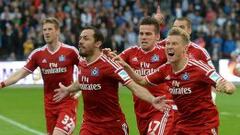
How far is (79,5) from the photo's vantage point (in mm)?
33312

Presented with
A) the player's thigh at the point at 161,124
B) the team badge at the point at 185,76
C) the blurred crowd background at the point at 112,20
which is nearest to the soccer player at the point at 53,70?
the player's thigh at the point at 161,124

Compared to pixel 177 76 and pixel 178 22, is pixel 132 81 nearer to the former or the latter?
pixel 177 76

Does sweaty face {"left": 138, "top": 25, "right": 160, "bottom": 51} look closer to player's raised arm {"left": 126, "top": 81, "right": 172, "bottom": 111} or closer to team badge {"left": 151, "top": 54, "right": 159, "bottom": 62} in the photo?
team badge {"left": 151, "top": 54, "right": 159, "bottom": 62}

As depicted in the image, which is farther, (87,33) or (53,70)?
(53,70)

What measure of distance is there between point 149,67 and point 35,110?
421 inches

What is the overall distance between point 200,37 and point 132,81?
2253cm

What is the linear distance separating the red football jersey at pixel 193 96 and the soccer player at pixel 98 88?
0.74 metres

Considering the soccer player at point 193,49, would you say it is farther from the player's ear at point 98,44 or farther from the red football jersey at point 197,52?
the player's ear at point 98,44

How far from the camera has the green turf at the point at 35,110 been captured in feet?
59.0

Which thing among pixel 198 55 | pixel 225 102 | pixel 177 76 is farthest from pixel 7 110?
pixel 177 76

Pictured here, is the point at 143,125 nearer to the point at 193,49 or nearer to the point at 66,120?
the point at 66,120

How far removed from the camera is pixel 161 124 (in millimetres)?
11305

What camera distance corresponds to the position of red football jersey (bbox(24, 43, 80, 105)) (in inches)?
480

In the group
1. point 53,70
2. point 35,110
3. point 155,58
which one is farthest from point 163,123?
point 35,110
